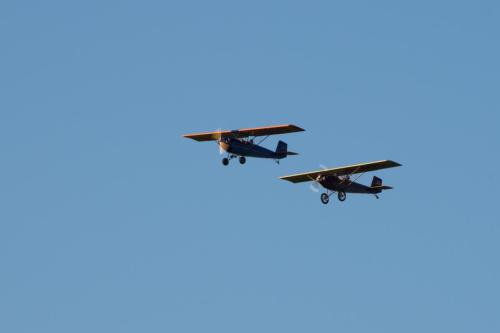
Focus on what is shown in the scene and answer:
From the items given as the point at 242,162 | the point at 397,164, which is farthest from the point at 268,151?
the point at 397,164

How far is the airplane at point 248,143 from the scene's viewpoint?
111000 millimetres

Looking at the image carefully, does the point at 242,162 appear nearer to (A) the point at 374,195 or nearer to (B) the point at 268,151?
(B) the point at 268,151

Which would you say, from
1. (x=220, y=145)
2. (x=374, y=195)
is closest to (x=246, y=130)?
(x=220, y=145)

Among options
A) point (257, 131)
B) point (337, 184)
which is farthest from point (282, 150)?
point (337, 184)

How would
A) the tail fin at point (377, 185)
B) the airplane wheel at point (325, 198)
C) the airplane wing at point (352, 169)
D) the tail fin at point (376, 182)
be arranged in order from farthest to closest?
the tail fin at point (376, 182) → the tail fin at point (377, 185) → the airplane wheel at point (325, 198) → the airplane wing at point (352, 169)

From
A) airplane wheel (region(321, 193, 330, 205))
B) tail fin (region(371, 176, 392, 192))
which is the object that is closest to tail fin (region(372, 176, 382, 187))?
tail fin (region(371, 176, 392, 192))

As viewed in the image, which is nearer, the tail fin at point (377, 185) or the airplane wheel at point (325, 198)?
the airplane wheel at point (325, 198)

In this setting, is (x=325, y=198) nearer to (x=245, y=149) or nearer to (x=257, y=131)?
(x=245, y=149)

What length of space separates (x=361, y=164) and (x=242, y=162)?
858 cm

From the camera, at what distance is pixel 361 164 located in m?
109

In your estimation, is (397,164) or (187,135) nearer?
(397,164)

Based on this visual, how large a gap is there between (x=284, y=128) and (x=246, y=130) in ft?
8.75

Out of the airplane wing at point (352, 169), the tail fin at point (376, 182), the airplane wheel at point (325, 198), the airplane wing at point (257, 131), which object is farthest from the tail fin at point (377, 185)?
the airplane wing at point (257, 131)

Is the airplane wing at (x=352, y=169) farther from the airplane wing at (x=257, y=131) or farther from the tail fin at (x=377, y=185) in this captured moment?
the airplane wing at (x=257, y=131)
